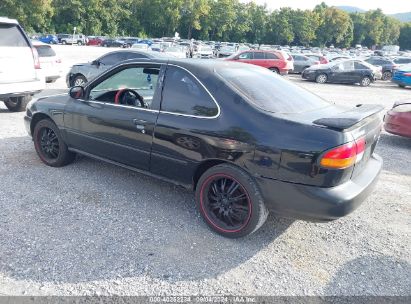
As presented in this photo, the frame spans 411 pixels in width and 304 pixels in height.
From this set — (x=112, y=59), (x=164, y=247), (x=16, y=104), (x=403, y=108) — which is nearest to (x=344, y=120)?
(x=164, y=247)

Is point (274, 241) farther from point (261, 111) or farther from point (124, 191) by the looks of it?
Answer: point (124, 191)

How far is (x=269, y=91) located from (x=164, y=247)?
1.81 metres

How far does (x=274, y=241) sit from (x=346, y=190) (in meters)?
0.86

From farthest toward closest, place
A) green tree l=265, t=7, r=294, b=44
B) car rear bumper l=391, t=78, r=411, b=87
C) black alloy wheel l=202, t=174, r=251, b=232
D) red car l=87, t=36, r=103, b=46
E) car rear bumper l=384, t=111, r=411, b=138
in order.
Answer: green tree l=265, t=7, r=294, b=44 < red car l=87, t=36, r=103, b=46 < car rear bumper l=391, t=78, r=411, b=87 < car rear bumper l=384, t=111, r=411, b=138 < black alloy wheel l=202, t=174, r=251, b=232

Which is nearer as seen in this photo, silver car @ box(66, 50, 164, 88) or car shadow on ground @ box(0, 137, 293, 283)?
car shadow on ground @ box(0, 137, 293, 283)

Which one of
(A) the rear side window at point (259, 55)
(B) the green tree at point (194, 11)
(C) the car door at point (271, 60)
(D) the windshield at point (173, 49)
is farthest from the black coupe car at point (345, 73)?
(B) the green tree at point (194, 11)

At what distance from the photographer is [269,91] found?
3.55m

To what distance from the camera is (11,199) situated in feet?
12.9

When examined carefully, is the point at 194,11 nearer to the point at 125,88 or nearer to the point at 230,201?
the point at 125,88

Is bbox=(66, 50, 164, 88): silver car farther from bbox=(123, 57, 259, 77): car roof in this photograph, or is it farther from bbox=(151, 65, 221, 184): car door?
bbox=(151, 65, 221, 184): car door

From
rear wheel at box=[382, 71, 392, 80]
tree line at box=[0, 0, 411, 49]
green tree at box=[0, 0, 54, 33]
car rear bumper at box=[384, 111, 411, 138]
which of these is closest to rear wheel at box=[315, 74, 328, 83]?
rear wheel at box=[382, 71, 392, 80]

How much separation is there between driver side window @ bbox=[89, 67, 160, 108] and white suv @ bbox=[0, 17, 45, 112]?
3558 mm

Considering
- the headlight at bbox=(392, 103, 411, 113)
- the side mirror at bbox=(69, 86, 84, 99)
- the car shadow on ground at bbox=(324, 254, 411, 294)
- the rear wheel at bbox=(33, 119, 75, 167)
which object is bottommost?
the car shadow on ground at bbox=(324, 254, 411, 294)

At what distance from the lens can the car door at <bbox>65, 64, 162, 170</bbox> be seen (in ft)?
12.2
